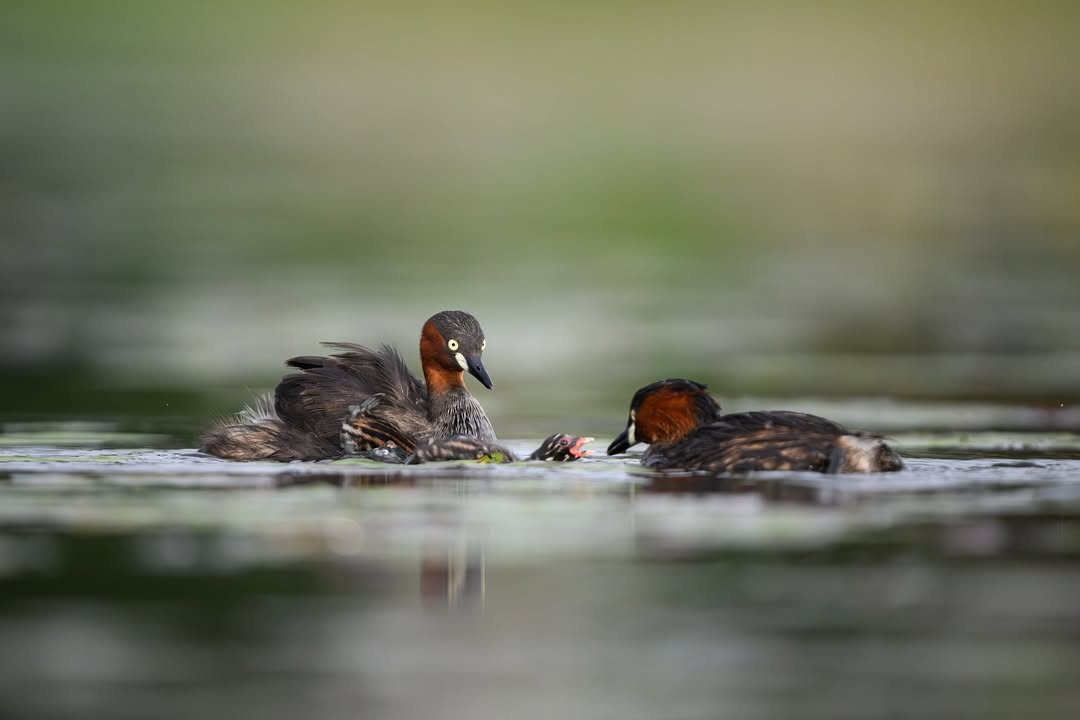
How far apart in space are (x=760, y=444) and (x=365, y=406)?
2.22 metres

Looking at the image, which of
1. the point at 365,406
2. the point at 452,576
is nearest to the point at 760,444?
the point at 365,406

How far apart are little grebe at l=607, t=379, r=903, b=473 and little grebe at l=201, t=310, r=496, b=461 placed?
101 centimetres

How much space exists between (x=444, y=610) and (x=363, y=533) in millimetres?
1392

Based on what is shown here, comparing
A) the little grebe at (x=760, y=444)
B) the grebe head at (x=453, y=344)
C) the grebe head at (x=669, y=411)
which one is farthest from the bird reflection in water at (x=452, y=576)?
the grebe head at (x=453, y=344)

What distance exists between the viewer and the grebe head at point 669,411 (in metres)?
11.2

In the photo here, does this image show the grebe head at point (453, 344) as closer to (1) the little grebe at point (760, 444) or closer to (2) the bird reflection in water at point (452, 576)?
(1) the little grebe at point (760, 444)

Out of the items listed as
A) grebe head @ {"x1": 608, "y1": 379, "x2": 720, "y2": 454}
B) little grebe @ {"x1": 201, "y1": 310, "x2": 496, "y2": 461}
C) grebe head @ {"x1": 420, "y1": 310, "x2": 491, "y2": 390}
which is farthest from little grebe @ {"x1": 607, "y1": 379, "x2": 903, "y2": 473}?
grebe head @ {"x1": 420, "y1": 310, "x2": 491, "y2": 390}

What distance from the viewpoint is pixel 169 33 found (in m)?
42.4

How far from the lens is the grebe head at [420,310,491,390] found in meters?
11.6

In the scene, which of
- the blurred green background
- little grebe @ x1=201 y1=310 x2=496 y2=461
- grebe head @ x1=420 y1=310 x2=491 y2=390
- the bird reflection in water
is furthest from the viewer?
the blurred green background

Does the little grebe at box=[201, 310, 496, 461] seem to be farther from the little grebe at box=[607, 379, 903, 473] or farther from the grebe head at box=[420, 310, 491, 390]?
the little grebe at box=[607, 379, 903, 473]

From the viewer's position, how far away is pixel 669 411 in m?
11.2

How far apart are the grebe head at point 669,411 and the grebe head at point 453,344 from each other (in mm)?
897

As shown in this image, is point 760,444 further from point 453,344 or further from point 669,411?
point 453,344
